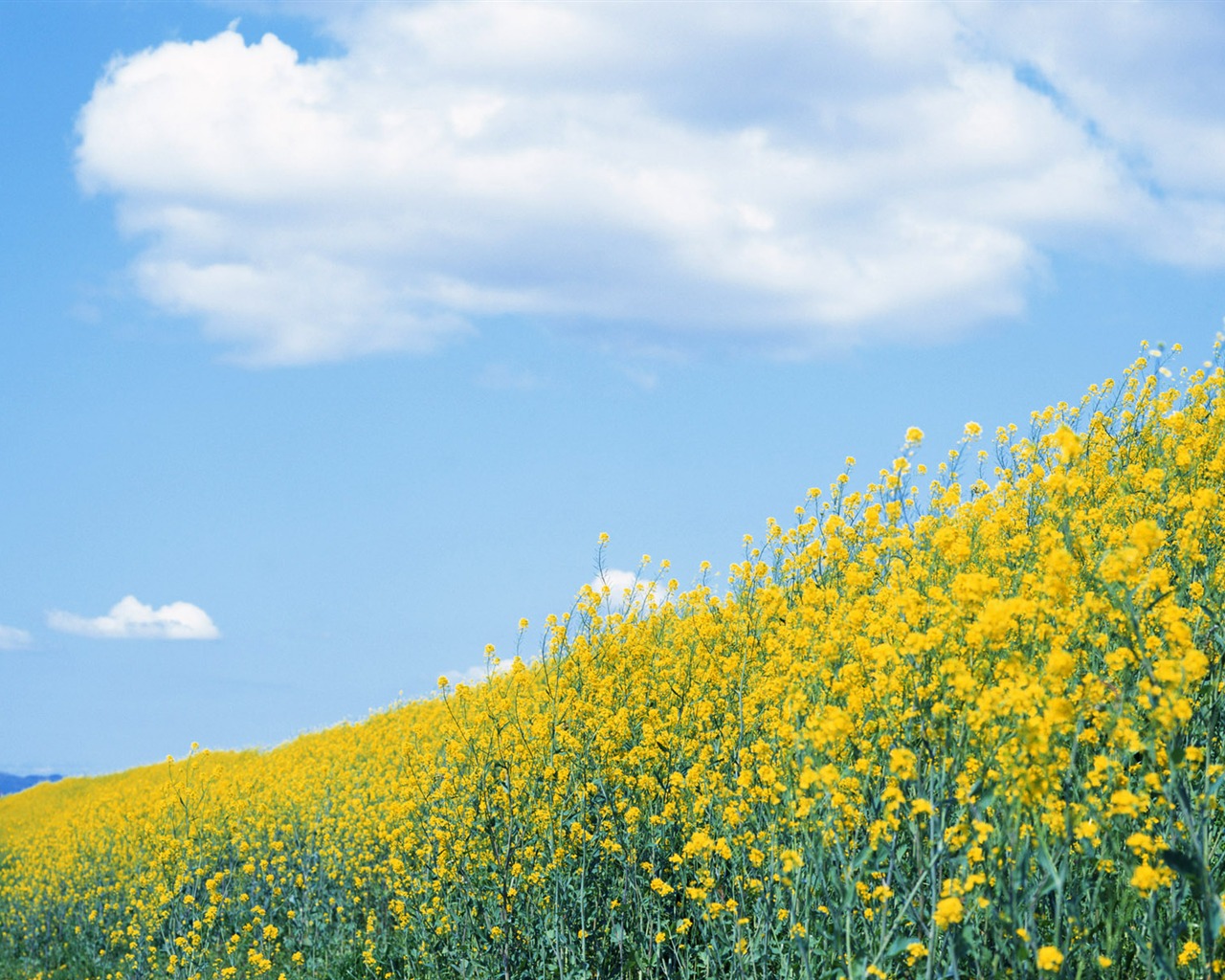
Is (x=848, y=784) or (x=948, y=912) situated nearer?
(x=948, y=912)

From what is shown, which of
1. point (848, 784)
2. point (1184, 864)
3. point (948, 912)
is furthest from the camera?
point (848, 784)

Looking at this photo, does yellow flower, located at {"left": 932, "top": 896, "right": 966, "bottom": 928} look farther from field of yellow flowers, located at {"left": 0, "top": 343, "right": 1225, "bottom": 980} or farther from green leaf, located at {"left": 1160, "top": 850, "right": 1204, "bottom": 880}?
green leaf, located at {"left": 1160, "top": 850, "right": 1204, "bottom": 880}

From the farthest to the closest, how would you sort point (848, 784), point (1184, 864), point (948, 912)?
point (848, 784)
point (948, 912)
point (1184, 864)

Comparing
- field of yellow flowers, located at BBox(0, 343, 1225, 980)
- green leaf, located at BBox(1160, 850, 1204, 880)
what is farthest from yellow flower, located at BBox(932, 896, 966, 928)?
green leaf, located at BBox(1160, 850, 1204, 880)

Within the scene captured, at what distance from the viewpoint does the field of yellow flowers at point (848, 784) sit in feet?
12.5

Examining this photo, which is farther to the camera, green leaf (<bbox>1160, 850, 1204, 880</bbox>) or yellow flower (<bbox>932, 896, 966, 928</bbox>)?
yellow flower (<bbox>932, 896, 966, 928</bbox>)

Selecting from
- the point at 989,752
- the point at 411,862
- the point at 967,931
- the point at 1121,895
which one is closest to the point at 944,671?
the point at 989,752

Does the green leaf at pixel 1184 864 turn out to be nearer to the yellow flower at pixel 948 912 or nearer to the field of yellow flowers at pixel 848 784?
the field of yellow flowers at pixel 848 784

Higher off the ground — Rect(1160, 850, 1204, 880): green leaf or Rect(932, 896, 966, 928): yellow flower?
Rect(1160, 850, 1204, 880): green leaf

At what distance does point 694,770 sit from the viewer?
5.57 meters

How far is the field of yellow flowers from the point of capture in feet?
12.5

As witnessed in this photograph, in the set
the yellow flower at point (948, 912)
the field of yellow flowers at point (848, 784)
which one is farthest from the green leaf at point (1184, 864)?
the yellow flower at point (948, 912)

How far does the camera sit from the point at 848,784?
4.14 m

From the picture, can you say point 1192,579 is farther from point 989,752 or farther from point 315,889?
point 315,889
